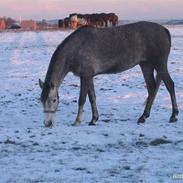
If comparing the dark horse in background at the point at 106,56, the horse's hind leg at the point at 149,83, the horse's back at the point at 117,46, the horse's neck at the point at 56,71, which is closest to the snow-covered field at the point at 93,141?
the horse's hind leg at the point at 149,83

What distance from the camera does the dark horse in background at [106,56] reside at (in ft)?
30.4

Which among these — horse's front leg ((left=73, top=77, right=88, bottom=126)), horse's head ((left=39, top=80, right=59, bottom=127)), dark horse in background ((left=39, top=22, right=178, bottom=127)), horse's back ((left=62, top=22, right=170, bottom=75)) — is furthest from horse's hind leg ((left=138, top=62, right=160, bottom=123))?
horse's head ((left=39, top=80, right=59, bottom=127))

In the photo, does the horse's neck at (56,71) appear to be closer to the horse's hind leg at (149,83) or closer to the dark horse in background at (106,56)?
the dark horse in background at (106,56)

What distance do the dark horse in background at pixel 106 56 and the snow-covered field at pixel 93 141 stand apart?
2.03 feet

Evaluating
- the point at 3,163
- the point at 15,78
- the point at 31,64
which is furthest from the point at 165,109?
the point at 31,64

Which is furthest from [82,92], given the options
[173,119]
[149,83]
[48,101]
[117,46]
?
[173,119]

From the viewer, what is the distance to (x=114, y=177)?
5871 millimetres

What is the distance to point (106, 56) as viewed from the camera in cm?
955

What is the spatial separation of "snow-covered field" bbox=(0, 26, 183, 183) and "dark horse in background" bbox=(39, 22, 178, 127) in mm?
617

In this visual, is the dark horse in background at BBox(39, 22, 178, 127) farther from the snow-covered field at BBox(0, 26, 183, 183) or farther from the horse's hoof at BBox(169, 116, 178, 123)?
the snow-covered field at BBox(0, 26, 183, 183)

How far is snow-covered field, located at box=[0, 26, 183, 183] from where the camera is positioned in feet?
19.8

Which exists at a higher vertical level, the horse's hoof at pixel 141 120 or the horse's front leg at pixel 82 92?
the horse's front leg at pixel 82 92

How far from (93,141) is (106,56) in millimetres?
2261

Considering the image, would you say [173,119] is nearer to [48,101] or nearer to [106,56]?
[106,56]
